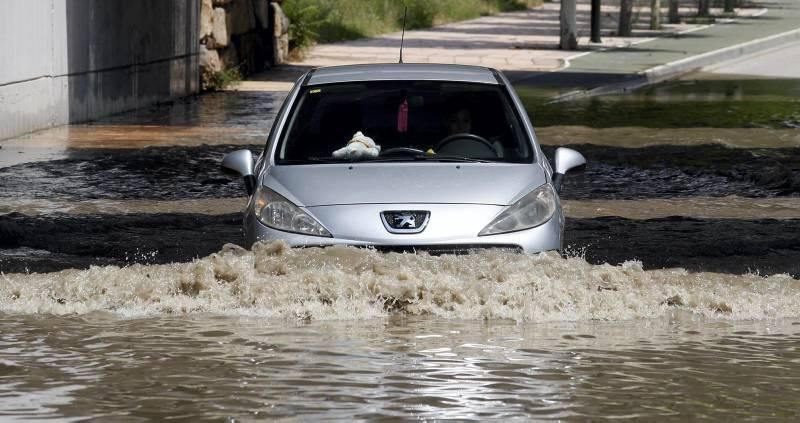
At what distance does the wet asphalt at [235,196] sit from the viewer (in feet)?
38.6

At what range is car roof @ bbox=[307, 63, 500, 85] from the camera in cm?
1027

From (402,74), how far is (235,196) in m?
5.15

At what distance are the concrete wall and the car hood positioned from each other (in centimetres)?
1069

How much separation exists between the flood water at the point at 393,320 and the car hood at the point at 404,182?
305 millimetres

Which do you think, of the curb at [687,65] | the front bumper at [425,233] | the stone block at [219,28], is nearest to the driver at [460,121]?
the front bumper at [425,233]

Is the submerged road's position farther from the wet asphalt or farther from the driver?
the driver

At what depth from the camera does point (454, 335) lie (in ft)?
28.0

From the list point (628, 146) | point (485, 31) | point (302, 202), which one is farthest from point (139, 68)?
point (485, 31)

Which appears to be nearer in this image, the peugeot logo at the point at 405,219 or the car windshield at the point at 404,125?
the peugeot logo at the point at 405,219

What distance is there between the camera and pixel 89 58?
73.5ft

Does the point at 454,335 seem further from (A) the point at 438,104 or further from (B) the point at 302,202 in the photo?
(A) the point at 438,104

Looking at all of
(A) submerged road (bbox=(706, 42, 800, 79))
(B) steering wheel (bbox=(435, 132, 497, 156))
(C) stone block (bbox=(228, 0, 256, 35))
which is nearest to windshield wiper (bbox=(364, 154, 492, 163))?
(B) steering wheel (bbox=(435, 132, 497, 156))

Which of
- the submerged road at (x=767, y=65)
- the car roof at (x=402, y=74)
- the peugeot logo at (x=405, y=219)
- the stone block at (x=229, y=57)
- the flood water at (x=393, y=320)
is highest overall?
the car roof at (x=402, y=74)

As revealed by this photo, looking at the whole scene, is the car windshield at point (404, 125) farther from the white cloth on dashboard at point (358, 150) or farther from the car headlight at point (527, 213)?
the car headlight at point (527, 213)
